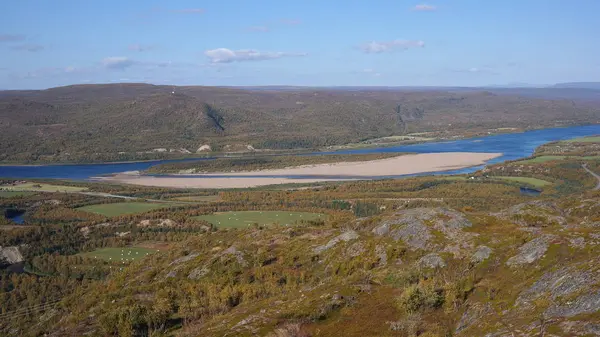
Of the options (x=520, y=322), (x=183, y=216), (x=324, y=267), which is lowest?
(x=183, y=216)

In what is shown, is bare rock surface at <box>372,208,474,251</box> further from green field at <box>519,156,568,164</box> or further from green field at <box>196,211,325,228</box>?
green field at <box>519,156,568,164</box>

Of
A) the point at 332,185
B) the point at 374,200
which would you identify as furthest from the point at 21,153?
the point at 374,200

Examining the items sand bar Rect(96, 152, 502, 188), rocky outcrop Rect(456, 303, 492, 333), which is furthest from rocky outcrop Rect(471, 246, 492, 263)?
sand bar Rect(96, 152, 502, 188)

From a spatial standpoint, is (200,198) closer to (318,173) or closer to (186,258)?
(318,173)

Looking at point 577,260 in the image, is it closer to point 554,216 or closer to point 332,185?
point 554,216

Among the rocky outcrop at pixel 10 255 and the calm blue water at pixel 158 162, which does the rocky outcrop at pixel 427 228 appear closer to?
the rocky outcrop at pixel 10 255
